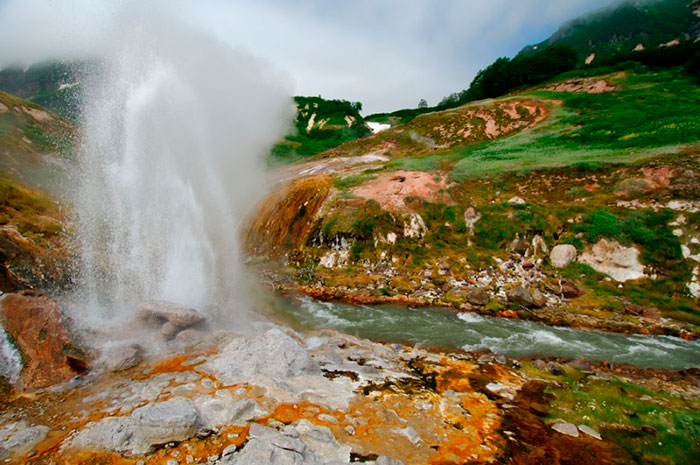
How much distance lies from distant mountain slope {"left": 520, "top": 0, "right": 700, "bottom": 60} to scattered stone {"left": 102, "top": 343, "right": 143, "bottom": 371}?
366 ft

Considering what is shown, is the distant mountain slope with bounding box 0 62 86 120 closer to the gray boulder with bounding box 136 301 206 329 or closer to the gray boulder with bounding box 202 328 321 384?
the gray boulder with bounding box 136 301 206 329

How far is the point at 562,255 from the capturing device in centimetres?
1603

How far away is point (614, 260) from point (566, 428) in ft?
40.8

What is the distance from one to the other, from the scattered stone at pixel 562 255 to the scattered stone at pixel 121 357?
17732mm

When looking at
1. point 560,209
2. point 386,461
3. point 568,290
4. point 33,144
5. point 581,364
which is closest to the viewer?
point 386,461

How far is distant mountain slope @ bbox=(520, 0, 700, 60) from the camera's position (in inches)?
3349

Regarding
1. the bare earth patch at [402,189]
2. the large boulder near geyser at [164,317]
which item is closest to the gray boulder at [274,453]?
the large boulder near geyser at [164,317]

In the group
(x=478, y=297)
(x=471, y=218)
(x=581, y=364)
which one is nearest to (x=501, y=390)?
(x=581, y=364)

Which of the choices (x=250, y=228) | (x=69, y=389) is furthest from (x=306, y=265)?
(x=69, y=389)

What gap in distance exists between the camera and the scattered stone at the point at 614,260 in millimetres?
14352

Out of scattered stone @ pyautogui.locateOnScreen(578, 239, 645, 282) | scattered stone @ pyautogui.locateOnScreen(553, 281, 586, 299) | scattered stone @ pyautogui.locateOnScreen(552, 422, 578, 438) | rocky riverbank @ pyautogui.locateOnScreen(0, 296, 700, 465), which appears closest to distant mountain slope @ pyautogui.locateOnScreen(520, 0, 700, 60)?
scattered stone @ pyautogui.locateOnScreen(578, 239, 645, 282)

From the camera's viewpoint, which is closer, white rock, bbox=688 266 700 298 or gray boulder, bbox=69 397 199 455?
gray boulder, bbox=69 397 199 455

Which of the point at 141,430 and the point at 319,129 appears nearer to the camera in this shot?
the point at 141,430

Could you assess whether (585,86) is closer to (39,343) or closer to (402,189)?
(402,189)
